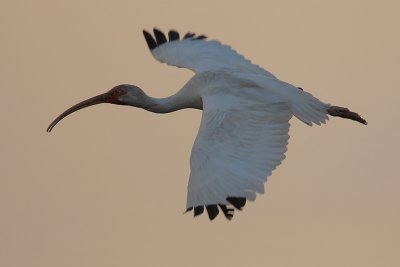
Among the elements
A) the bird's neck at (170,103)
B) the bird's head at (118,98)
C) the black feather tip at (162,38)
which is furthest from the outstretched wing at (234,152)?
the black feather tip at (162,38)

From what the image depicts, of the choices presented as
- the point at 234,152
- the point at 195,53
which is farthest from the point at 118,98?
the point at 234,152

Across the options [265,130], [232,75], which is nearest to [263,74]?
[232,75]

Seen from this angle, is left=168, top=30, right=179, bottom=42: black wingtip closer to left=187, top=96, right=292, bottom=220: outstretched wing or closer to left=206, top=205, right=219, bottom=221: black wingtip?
left=187, top=96, right=292, bottom=220: outstretched wing

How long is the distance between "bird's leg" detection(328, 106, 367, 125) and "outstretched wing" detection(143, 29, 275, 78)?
5.47ft

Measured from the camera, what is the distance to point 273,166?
2955 cm

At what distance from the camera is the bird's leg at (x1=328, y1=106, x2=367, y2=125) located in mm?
34156

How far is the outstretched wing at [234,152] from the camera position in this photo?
94.7 ft

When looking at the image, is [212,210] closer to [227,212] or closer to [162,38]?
[227,212]

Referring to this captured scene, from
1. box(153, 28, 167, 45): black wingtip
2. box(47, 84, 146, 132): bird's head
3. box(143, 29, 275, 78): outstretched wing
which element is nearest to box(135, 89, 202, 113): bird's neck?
box(47, 84, 146, 132): bird's head

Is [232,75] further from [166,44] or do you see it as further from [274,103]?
[166,44]

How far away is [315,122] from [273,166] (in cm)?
323

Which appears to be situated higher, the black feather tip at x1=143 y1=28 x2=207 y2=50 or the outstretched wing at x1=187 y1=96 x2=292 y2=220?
the black feather tip at x1=143 y1=28 x2=207 y2=50

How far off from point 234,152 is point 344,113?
17.7ft

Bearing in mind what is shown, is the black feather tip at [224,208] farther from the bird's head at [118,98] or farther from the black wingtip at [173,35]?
the black wingtip at [173,35]
